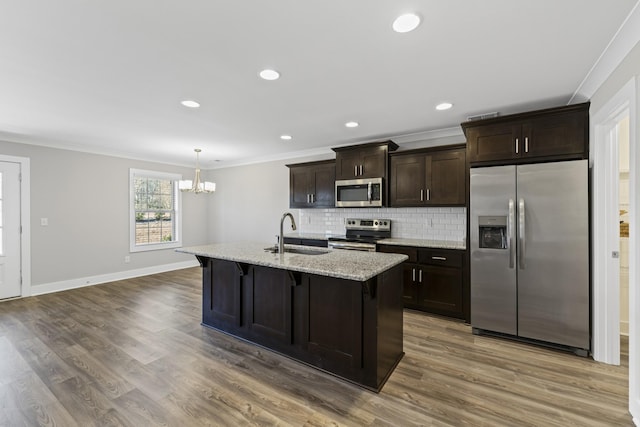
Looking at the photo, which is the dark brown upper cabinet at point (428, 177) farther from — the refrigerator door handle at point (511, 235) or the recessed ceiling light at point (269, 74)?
the recessed ceiling light at point (269, 74)

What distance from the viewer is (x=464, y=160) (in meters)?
3.68

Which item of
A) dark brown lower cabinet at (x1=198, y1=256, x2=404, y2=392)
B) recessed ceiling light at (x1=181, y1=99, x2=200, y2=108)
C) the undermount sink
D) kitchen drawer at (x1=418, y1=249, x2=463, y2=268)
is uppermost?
recessed ceiling light at (x1=181, y1=99, x2=200, y2=108)

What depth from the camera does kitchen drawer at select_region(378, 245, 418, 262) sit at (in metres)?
3.73

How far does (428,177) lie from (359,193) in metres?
1.07

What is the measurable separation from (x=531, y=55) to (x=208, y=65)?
2503 millimetres

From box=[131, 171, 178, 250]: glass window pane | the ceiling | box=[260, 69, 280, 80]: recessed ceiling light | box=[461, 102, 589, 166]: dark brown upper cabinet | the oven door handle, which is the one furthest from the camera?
box=[131, 171, 178, 250]: glass window pane

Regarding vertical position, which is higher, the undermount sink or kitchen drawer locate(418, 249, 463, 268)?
the undermount sink

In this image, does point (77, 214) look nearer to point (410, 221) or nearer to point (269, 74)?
point (269, 74)

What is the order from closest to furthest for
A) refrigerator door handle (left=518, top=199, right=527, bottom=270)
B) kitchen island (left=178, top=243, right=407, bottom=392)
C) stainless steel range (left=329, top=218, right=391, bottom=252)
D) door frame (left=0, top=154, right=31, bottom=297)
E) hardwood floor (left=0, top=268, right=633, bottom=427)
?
hardwood floor (left=0, top=268, right=633, bottom=427) < kitchen island (left=178, top=243, right=407, bottom=392) < refrigerator door handle (left=518, top=199, right=527, bottom=270) < stainless steel range (left=329, top=218, right=391, bottom=252) < door frame (left=0, top=154, right=31, bottom=297)

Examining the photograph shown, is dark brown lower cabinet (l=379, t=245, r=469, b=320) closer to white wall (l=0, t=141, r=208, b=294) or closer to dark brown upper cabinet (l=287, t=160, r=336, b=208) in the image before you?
dark brown upper cabinet (l=287, t=160, r=336, b=208)

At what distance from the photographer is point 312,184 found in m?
5.09

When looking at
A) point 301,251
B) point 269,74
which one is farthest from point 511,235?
point 269,74

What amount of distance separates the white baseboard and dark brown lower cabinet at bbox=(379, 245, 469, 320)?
5.12 metres

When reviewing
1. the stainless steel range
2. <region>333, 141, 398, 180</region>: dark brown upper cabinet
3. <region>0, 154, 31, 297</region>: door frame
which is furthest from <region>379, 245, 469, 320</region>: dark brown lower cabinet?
<region>0, 154, 31, 297</region>: door frame
